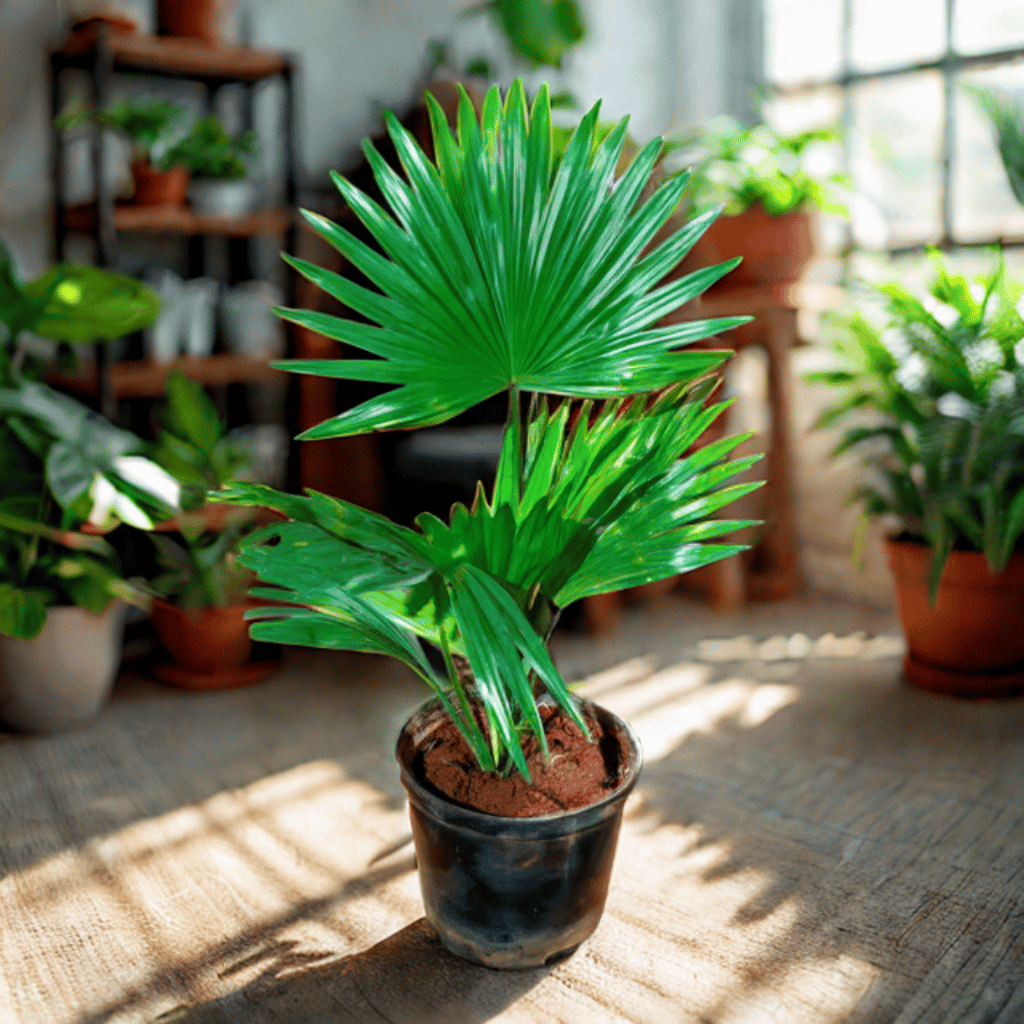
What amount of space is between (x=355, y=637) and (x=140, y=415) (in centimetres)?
165

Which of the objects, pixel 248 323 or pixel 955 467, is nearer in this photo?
pixel 955 467

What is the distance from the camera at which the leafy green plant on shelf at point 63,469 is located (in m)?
1.76

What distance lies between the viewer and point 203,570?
6.96ft

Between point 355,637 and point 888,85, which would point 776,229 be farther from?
point 355,637

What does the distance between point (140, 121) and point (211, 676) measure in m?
1.19

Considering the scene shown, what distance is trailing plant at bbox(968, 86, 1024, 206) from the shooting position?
6.57 feet

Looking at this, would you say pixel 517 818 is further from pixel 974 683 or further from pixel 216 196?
pixel 216 196

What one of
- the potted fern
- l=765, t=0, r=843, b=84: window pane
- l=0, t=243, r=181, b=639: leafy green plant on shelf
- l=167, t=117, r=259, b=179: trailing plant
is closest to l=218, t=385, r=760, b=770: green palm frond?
the potted fern

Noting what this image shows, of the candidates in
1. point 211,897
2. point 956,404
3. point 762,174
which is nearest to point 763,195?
point 762,174

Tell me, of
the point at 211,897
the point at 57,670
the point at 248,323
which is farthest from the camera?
the point at 248,323

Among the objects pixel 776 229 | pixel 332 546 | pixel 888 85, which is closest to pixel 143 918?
pixel 332 546

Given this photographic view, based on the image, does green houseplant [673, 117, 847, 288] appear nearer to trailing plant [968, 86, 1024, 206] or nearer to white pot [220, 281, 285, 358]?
trailing plant [968, 86, 1024, 206]

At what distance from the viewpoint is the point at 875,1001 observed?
1212 mm

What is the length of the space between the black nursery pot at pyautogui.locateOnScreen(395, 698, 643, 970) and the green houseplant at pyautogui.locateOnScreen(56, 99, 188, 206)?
1.54 meters
